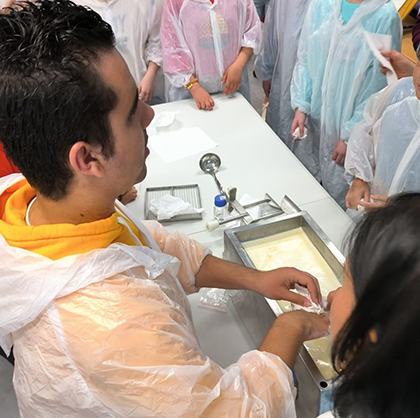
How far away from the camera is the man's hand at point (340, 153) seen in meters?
1.80

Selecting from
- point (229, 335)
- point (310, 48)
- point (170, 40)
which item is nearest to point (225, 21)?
point (170, 40)

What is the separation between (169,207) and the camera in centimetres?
133

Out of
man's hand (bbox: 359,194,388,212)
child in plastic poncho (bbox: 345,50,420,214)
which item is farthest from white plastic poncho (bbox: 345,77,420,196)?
man's hand (bbox: 359,194,388,212)

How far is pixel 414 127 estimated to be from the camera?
129cm

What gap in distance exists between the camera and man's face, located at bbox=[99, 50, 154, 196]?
0.65 metres

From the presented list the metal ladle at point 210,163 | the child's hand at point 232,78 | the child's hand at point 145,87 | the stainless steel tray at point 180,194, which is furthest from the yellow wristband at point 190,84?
the stainless steel tray at point 180,194

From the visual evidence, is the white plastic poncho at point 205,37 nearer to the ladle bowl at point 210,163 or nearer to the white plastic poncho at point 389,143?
the ladle bowl at point 210,163

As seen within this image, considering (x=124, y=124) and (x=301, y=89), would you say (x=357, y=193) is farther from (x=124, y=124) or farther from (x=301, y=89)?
(x=124, y=124)

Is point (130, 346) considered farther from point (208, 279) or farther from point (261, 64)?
point (261, 64)

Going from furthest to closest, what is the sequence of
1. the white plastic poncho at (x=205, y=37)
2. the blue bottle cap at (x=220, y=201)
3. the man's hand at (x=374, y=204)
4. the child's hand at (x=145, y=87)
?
the child's hand at (x=145, y=87) → the white plastic poncho at (x=205, y=37) → the blue bottle cap at (x=220, y=201) → the man's hand at (x=374, y=204)

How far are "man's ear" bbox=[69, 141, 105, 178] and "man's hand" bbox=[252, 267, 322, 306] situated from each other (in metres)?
0.48

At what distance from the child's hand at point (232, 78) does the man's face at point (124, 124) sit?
129cm

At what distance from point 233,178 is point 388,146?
→ 57 cm

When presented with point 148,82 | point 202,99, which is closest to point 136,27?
point 148,82
